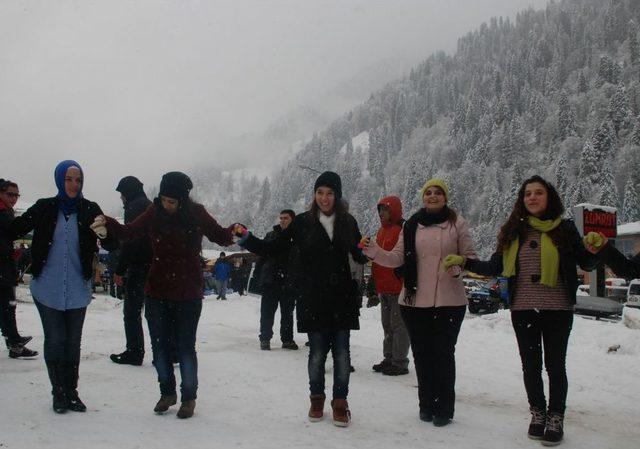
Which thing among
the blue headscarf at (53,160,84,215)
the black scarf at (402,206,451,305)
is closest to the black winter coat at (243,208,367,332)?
the black scarf at (402,206,451,305)

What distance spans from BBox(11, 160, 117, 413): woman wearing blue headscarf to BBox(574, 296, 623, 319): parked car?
705 inches

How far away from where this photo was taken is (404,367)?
6.68 meters

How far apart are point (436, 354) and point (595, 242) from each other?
1.55m

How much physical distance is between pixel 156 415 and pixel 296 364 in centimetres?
294

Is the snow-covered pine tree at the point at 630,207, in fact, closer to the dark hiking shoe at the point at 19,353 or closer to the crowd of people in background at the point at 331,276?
the crowd of people in background at the point at 331,276

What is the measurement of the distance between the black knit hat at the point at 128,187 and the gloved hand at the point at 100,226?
2.32m

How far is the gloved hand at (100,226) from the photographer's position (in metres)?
4.09

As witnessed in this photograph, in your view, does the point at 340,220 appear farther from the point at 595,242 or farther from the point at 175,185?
the point at 595,242

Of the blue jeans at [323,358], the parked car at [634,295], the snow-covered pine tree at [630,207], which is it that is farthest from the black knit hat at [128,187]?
the snow-covered pine tree at [630,207]

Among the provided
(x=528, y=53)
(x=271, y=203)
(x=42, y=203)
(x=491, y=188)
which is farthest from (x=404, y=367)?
(x=271, y=203)

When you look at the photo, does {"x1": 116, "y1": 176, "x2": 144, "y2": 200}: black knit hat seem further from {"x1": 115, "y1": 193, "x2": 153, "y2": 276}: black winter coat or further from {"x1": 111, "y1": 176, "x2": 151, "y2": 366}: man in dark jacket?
{"x1": 115, "y1": 193, "x2": 153, "y2": 276}: black winter coat

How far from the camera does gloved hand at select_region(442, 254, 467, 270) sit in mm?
4254

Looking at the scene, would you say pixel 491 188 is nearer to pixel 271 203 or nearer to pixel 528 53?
pixel 528 53

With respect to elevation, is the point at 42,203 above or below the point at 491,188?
below
